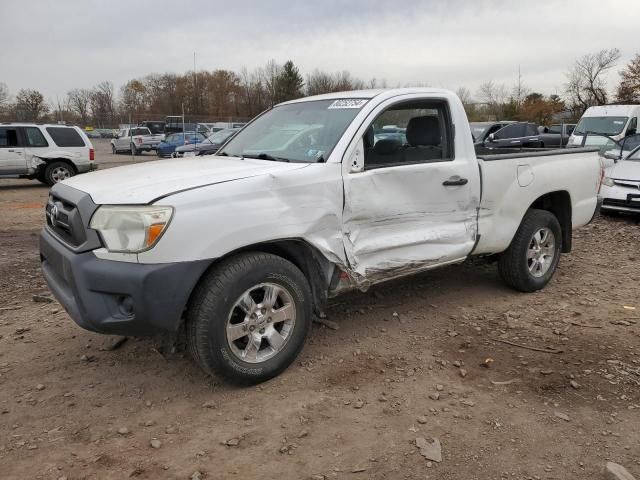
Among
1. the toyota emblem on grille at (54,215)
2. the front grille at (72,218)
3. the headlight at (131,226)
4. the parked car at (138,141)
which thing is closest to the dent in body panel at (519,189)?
the headlight at (131,226)

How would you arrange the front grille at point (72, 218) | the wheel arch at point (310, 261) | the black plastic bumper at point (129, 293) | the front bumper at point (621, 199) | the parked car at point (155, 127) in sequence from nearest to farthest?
1. the black plastic bumper at point (129, 293)
2. the front grille at point (72, 218)
3. the wheel arch at point (310, 261)
4. the front bumper at point (621, 199)
5. the parked car at point (155, 127)

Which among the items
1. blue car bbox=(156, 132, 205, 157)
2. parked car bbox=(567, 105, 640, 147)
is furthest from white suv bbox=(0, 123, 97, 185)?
parked car bbox=(567, 105, 640, 147)

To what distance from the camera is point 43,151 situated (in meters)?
14.4

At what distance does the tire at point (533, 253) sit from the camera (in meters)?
5.01

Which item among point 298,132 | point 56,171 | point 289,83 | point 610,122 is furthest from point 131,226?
point 289,83

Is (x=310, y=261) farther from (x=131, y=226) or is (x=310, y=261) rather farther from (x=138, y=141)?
(x=138, y=141)

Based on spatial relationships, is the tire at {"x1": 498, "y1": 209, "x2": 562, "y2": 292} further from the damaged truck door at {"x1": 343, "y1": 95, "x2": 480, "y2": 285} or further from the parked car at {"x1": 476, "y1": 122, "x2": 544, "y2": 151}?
the parked car at {"x1": 476, "y1": 122, "x2": 544, "y2": 151}

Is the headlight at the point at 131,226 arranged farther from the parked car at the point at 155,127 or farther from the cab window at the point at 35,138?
the parked car at the point at 155,127

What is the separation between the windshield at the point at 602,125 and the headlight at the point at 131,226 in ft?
54.3

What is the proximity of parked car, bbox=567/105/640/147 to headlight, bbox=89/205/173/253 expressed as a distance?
15.5 m

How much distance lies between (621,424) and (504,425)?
66cm

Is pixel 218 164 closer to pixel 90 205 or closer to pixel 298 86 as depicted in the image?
pixel 90 205

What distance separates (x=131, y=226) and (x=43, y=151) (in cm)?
1324

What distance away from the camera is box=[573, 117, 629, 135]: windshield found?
16.6 metres
